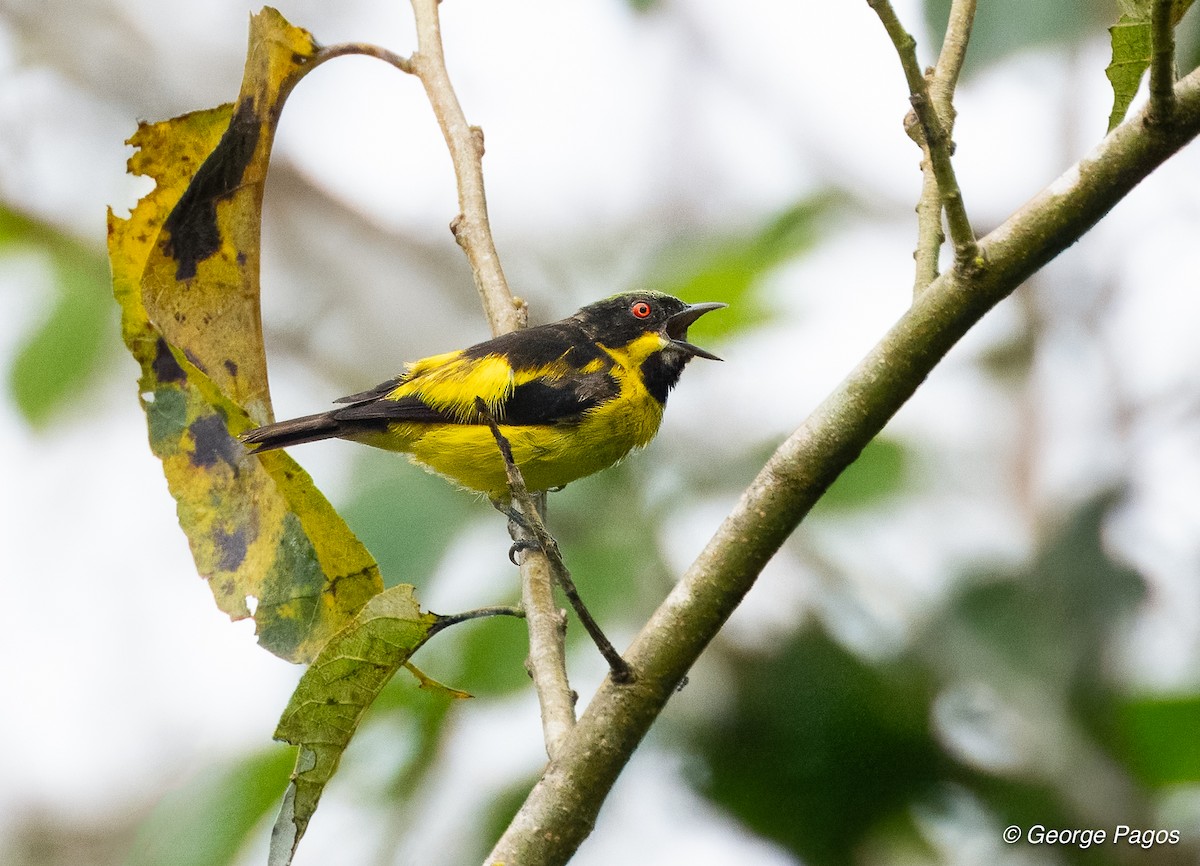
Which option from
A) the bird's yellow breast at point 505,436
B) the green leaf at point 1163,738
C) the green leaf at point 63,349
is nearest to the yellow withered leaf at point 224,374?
the bird's yellow breast at point 505,436

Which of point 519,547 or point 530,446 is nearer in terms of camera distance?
point 519,547

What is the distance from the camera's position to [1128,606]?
3.59 metres

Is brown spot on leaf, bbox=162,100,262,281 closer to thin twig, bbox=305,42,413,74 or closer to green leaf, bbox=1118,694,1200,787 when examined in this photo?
thin twig, bbox=305,42,413,74

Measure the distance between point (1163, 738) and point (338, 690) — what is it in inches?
86.2

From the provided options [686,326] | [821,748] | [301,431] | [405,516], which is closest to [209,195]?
[301,431]

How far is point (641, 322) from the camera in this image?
4504 mm

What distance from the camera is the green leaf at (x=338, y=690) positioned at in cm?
211

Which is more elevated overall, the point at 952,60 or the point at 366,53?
the point at 366,53

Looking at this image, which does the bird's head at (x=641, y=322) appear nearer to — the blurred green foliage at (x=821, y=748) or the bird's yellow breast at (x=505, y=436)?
the bird's yellow breast at (x=505, y=436)

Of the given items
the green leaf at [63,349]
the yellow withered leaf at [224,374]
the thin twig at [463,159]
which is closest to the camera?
the yellow withered leaf at [224,374]

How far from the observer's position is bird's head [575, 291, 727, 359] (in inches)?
170

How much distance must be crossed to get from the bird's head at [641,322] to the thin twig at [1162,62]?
266 cm

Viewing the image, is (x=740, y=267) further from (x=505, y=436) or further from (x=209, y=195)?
(x=209, y=195)

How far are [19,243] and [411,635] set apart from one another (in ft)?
11.7
